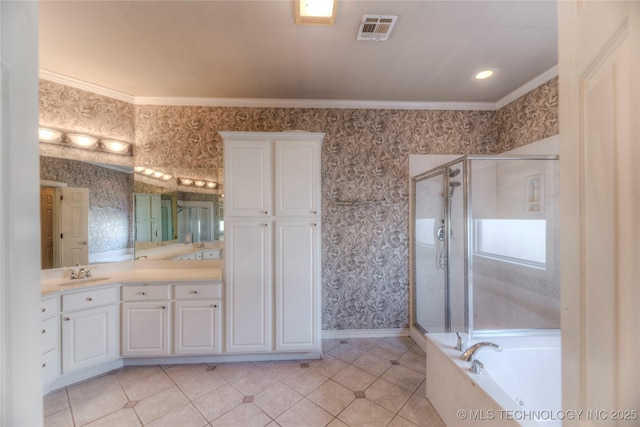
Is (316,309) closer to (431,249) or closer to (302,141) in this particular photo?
(431,249)

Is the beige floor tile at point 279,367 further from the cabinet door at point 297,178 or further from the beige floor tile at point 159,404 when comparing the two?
the cabinet door at point 297,178

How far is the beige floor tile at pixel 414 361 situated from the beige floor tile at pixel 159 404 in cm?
186

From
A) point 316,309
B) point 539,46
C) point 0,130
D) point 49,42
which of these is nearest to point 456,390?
point 316,309

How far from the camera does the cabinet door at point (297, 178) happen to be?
2.29m

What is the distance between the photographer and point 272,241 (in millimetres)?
2293

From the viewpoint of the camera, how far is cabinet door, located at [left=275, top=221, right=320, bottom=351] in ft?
7.49

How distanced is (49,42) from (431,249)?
3661mm

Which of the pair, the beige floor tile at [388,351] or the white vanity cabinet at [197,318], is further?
the beige floor tile at [388,351]

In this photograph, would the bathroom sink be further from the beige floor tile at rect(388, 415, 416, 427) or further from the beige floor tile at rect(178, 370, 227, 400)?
the beige floor tile at rect(388, 415, 416, 427)

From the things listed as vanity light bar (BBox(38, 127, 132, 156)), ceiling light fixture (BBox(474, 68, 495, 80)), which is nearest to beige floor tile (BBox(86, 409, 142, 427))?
vanity light bar (BBox(38, 127, 132, 156))

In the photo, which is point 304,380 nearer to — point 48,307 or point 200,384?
point 200,384

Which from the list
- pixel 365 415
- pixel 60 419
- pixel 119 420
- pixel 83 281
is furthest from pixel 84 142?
pixel 365 415

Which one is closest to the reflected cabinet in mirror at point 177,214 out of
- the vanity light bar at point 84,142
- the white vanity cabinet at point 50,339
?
the vanity light bar at point 84,142

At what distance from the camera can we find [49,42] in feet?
6.09
